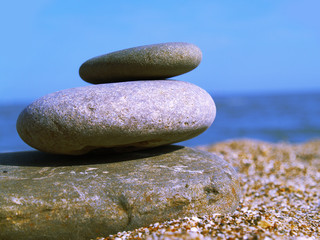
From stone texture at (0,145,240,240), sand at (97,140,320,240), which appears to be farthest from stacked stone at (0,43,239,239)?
sand at (97,140,320,240)

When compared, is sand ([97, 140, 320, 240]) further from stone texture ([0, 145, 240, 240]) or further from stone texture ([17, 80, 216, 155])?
stone texture ([17, 80, 216, 155])

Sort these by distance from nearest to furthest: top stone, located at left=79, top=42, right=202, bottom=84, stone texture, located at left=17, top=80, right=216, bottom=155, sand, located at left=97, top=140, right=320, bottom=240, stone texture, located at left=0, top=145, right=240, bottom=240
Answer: sand, located at left=97, top=140, right=320, bottom=240 → stone texture, located at left=0, top=145, right=240, bottom=240 → stone texture, located at left=17, top=80, right=216, bottom=155 → top stone, located at left=79, top=42, right=202, bottom=84

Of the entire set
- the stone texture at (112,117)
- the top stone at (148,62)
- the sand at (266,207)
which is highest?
the top stone at (148,62)

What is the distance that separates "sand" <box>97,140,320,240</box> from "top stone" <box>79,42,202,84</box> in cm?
175

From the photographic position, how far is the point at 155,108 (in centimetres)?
330

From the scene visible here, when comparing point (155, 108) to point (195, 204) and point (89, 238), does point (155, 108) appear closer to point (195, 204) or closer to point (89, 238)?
point (195, 204)

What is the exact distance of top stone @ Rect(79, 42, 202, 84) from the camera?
12.3 ft

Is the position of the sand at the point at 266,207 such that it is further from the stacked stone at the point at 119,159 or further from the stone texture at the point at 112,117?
the stone texture at the point at 112,117

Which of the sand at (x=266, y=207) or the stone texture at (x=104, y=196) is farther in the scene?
the stone texture at (x=104, y=196)

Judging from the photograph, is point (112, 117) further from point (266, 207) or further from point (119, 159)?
point (266, 207)

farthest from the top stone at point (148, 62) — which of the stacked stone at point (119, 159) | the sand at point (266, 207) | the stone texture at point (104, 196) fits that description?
the sand at point (266, 207)

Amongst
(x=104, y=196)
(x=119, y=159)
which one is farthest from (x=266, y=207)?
(x=104, y=196)

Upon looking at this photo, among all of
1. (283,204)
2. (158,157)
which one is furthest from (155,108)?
(283,204)

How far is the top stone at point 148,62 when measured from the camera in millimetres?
3756
